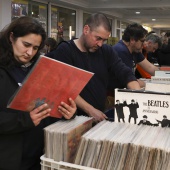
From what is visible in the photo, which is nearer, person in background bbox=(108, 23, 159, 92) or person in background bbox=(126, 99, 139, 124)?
person in background bbox=(126, 99, 139, 124)

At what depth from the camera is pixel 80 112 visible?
171 centimetres

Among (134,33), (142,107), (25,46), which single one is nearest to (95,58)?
(25,46)

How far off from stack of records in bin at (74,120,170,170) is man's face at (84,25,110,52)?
0.87m

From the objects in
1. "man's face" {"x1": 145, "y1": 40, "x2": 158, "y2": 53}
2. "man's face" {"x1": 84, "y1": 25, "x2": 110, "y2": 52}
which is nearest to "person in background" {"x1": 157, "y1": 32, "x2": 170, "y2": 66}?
"man's face" {"x1": 145, "y1": 40, "x2": 158, "y2": 53}

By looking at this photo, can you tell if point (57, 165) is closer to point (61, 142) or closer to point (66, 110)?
point (61, 142)

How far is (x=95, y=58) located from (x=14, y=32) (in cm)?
74

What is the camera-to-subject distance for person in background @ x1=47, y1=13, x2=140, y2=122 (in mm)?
1686

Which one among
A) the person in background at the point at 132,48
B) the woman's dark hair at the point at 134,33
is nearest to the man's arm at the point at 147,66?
the person in background at the point at 132,48

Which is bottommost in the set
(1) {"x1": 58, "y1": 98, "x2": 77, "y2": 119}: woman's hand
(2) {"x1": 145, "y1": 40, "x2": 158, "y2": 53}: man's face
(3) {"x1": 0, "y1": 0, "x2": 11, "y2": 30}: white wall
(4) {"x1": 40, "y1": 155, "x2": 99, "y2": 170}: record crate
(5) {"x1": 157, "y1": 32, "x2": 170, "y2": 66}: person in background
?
(4) {"x1": 40, "y1": 155, "x2": 99, "y2": 170}: record crate

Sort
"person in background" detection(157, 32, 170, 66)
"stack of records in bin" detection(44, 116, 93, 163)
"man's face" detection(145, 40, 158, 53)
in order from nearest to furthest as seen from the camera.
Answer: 1. "stack of records in bin" detection(44, 116, 93, 163)
2. "man's face" detection(145, 40, 158, 53)
3. "person in background" detection(157, 32, 170, 66)

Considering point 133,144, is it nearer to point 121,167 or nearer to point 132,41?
point 121,167

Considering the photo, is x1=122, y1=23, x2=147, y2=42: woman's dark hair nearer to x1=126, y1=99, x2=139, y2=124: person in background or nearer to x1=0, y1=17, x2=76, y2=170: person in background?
x1=0, y1=17, x2=76, y2=170: person in background

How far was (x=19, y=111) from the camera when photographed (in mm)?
1048

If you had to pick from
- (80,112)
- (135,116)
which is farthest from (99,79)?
(135,116)
